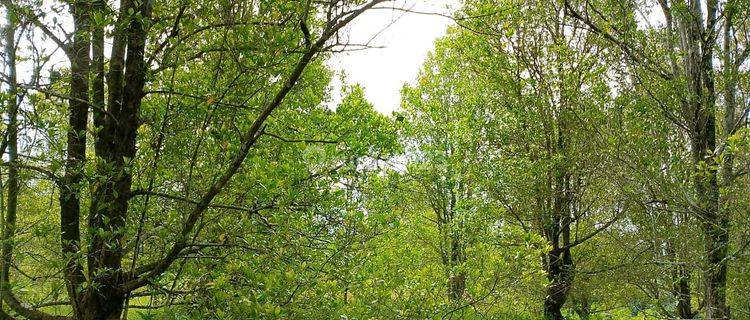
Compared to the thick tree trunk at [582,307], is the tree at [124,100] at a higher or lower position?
higher

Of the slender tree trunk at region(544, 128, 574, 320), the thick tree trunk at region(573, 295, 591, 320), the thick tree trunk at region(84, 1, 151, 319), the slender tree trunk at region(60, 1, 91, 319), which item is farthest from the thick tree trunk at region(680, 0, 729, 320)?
the slender tree trunk at region(60, 1, 91, 319)

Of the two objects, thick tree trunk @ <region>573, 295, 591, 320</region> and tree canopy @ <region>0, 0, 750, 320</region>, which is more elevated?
tree canopy @ <region>0, 0, 750, 320</region>

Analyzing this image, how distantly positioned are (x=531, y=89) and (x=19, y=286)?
37.7ft

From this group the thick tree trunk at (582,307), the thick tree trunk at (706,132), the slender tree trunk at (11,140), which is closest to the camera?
the slender tree trunk at (11,140)

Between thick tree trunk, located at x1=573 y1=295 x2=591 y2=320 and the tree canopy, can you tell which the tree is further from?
thick tree trunk, located at x1=573 y1=295 x2=591 y2=320

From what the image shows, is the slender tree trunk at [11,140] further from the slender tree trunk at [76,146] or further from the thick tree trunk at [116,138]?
the thick tree trunk at [116,138]

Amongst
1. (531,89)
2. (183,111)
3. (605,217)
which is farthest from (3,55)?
(605,217)

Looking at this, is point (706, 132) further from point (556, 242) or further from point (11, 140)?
point (11, 140)

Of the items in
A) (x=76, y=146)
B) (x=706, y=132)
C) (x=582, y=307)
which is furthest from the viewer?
(x=582, y=307)

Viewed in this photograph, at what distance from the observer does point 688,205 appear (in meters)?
8.00

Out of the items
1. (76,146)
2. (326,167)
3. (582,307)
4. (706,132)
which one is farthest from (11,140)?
(582,307)

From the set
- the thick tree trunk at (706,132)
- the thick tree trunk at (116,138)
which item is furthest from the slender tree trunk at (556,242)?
the thick tree trunk at (116,138)

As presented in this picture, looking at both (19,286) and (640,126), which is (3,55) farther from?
(640,126)

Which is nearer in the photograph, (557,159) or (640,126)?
(640,126)
